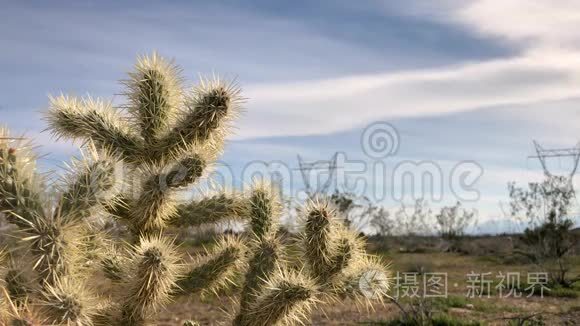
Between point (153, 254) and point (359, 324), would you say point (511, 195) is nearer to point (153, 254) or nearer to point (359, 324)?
point (359, 324)

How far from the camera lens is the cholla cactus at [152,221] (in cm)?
328

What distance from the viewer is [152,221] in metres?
4.05

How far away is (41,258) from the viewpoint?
10.4 ft

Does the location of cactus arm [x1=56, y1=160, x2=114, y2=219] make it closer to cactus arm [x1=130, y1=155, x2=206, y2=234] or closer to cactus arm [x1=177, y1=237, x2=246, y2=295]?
cactus arm [x1=130, y1=155, x2=206, y2=234]

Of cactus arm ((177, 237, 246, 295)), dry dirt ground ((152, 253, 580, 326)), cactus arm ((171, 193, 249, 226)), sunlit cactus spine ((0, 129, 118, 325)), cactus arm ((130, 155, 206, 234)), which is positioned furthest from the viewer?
dry dirt ground ((152, 253, 580, 326))

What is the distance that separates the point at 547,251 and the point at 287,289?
11.7 meters

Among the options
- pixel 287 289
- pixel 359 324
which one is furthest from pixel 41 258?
pixel 359 324

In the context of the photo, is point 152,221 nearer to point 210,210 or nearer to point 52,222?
point 210,210

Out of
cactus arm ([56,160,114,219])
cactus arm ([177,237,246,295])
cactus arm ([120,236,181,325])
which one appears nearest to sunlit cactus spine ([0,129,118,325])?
cactus arm ([56,160,114,219])

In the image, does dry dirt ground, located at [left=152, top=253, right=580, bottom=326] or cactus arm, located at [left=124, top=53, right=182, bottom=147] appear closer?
cactus arm, located at [left=124, top=53, right=182, bottom=147]

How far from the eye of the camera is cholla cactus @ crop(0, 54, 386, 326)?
10.7ft

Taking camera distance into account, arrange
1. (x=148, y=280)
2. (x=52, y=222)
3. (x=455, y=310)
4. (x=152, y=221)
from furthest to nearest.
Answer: (x=455, y=310)
(x=152, y=221)
(x=148, y=280)
(x=52, y=222)

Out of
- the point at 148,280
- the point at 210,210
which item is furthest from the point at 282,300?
the point at 210,210

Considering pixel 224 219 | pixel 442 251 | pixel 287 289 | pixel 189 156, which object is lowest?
pixel 442 251
